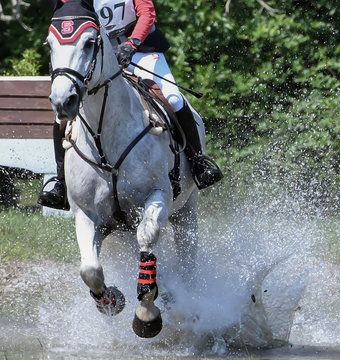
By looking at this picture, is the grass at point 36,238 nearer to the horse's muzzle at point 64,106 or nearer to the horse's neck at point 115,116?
the horse's neck at point 115,116

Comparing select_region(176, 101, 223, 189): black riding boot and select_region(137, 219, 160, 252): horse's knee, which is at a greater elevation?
select_region(137, 219, 160, 252): horse's knee

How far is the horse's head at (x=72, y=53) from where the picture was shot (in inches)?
191

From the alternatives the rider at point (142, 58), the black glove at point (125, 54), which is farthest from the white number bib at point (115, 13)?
the black glove at point (125, 54)

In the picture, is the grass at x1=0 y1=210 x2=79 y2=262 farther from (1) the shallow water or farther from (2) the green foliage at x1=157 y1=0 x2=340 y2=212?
(2) the green foliage at x1=157 y1=0 x2=340 y2=212

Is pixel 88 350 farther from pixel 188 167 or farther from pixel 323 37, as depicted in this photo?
pixel 323 37

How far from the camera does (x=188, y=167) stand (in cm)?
669

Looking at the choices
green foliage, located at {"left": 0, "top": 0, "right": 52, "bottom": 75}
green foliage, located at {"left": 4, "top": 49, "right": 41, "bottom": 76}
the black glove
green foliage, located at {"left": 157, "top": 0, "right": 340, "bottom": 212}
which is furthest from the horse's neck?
green foliage, located at {"left": 0, "top": 0, "right": 52, "bottom": 75}

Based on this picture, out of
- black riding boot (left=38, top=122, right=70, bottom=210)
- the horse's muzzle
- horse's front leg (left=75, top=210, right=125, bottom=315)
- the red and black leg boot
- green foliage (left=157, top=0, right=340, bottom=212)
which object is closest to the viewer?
the horse's muzzle

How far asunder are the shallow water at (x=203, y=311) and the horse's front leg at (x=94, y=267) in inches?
12.7

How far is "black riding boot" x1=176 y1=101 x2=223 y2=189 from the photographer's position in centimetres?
662

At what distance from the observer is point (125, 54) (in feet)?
19.2

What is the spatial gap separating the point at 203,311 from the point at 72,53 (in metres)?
2.13

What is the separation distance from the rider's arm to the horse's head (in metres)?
0.95

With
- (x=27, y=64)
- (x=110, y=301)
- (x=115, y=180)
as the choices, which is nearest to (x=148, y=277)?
(x=110, y=301)
